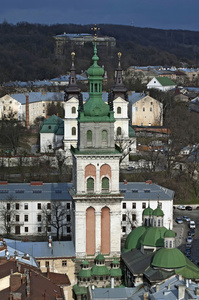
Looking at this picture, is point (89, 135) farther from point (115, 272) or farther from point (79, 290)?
point (79, 290)

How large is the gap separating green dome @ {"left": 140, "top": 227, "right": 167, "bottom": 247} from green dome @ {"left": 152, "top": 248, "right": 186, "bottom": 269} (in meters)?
3.38

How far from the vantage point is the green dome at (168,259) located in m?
54.2

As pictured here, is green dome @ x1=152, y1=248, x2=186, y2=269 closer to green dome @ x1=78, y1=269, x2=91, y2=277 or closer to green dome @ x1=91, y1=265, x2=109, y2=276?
green dome @ x1=91, y1=265, x2=109, y2=276

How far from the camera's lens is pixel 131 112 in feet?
409

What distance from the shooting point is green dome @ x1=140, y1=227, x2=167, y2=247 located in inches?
2298

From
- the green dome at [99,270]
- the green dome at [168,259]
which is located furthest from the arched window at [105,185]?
the green dome at [168,259]

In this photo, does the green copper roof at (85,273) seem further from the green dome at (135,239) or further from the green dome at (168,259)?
the green dome at (135,239)

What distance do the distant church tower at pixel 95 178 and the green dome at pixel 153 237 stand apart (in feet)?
5.89

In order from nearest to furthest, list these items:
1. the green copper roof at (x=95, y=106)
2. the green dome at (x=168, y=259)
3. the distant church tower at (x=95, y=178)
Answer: the green dome at (x=168, y=259) → the distant church tower at (x=95, y=178) → the green copper roof at (x=95, y=106)

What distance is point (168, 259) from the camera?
5425 cm

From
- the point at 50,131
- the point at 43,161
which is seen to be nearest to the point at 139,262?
the point at 43,161

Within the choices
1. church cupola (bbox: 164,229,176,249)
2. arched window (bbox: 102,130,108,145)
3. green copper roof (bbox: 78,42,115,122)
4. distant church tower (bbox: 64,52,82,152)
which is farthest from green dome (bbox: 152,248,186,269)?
distant church tower (bbox: 64,52,82,152)

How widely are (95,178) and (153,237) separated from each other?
535cm

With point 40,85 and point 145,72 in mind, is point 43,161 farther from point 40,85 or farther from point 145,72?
point 145,72
